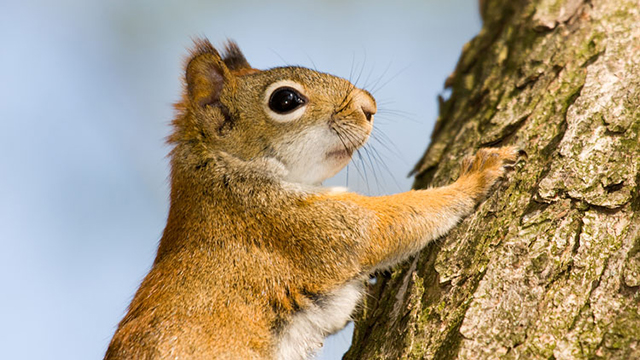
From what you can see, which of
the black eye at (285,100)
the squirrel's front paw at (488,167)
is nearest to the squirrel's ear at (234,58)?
the black eye at (285,100)

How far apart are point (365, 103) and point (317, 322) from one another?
1470mm

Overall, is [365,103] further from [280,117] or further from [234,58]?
[234,58]

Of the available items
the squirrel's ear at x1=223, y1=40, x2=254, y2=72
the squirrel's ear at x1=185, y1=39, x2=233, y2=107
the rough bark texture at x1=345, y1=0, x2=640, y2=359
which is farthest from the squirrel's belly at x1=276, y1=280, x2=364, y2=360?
the squirrel's ear at x1=223, y1=40, x2=254, y2=72

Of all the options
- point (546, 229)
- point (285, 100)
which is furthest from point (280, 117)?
point (546, 229)

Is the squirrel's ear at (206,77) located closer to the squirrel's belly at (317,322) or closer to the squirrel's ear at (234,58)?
the squirrel's ear at (234,58)

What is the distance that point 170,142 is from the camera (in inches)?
165

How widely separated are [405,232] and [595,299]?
1.24m

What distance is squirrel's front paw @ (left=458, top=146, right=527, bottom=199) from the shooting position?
3590mm

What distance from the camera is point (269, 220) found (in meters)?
3.64

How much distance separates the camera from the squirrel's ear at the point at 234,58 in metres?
4.67

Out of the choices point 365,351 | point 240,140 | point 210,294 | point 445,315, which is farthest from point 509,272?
point 240,140

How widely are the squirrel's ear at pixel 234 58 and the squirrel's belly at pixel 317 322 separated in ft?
6.56

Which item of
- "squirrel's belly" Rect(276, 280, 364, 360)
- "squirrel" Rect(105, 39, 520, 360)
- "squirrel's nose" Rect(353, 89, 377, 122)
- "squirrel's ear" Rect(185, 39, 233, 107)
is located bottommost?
"squirrel's belly" Rect(276, 280, 364, 360)

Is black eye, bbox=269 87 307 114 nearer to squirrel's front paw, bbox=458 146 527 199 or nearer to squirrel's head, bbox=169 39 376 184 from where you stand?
squirrel's head, bbox=169 39 376 184
